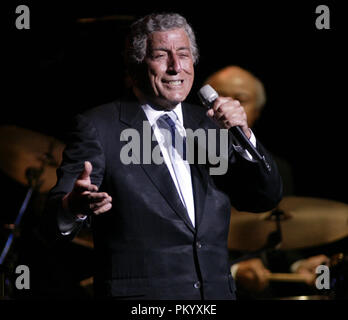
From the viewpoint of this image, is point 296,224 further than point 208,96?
Yes

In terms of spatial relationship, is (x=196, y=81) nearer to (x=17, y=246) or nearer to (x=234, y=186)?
(x=17, y=246)

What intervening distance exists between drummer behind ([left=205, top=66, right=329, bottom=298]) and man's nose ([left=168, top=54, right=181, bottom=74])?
4.89 feet

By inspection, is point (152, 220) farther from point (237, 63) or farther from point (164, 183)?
point (237, 63)

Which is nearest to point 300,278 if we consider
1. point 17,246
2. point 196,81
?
point 196,81

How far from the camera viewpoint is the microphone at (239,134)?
1.63m

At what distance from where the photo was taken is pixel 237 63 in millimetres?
3549

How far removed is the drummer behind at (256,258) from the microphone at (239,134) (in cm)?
151

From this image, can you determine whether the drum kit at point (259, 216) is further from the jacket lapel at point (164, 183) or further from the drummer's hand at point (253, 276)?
the jacket lapel at point (164, 183)

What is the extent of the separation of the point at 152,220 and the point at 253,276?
161 cm

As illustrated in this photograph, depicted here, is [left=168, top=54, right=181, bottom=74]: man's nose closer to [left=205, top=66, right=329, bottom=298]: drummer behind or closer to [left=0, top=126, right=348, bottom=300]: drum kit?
[left=0, top=126, right=348, bottom=300]: drum kit

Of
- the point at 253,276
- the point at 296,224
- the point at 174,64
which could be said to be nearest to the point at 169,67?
the point at 174,64

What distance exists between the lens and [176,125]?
72.7 inches

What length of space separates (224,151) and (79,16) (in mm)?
1660

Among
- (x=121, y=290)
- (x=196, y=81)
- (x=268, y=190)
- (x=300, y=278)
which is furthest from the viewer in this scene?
(x=196, y=81)
